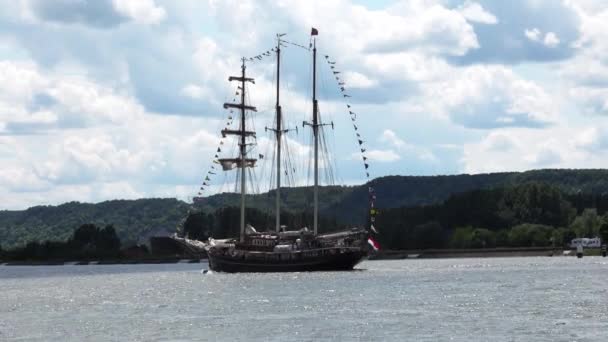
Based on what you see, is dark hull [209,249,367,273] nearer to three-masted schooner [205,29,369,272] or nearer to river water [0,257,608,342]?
three-masted schooner [205,29,369,272]

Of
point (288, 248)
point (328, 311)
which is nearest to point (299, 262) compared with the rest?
point (288, 248)

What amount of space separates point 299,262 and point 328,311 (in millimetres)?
77243

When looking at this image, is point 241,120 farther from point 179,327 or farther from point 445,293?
point 179,327

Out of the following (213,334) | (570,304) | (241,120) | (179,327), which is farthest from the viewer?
(241,120)

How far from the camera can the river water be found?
3142 inches

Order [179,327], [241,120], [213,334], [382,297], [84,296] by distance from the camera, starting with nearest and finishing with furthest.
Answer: [213,334]
[179,327]
[382,297]
[84,296]
[241,120]

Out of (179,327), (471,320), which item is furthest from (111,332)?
(471,320)

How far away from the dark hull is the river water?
2540 centimetres

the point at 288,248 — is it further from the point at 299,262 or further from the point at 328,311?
the point at 328,311

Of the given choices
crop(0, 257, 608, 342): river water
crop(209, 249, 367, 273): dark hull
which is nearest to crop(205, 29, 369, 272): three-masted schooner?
crop(209, 249, 367, 273): dark hull

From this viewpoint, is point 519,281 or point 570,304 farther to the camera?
point 519,281

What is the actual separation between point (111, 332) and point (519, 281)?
6157 centimetres

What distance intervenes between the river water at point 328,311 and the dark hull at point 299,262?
2540 centimetres

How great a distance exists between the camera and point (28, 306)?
4673 inches
